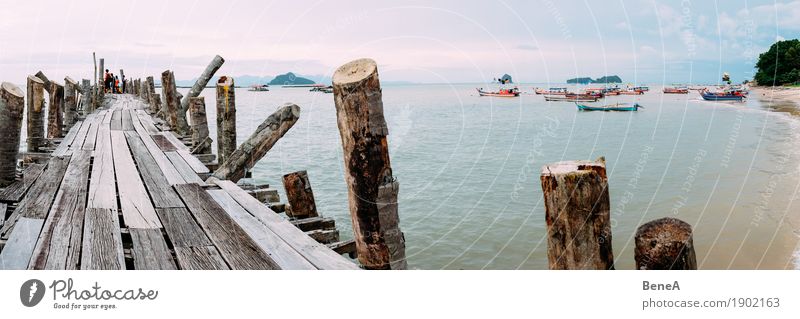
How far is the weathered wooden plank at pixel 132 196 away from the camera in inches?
231

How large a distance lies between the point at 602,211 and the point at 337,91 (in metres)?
2.12

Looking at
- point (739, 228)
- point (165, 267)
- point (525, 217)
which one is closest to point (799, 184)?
point (739, 228)

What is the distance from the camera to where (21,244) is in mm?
5008

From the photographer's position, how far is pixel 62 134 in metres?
14.2

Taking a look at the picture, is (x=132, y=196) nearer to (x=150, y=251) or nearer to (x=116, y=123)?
(x=150, y=251)

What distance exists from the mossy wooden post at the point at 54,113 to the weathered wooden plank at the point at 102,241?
9065mm

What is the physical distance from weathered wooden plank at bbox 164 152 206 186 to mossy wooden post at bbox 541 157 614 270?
17.1ft

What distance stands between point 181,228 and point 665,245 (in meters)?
4.14

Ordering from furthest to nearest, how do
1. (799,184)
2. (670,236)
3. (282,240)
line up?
(799,184)
(282,240)
(670,236)

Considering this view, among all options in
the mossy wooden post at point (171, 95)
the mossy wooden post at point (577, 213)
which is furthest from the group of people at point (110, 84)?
the mossy wooden post at point (577, 213)

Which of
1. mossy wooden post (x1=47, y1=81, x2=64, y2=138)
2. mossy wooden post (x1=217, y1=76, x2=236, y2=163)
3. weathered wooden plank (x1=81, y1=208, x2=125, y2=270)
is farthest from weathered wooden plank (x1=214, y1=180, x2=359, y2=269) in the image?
mossy wooden post (x1=47, y1=81, x2=64, y2=138)

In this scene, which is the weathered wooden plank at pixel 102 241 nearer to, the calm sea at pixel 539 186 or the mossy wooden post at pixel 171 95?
the calm sea at pixel 539 186

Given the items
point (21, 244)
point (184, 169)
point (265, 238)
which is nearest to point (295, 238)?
point (265, 238)
